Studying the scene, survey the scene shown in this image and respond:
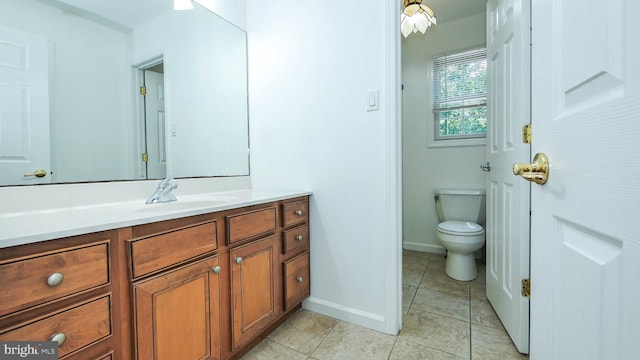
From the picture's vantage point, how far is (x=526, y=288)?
126 centimetres

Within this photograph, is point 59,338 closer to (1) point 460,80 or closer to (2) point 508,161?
(2) point 508,161

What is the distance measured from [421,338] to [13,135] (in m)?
2.04

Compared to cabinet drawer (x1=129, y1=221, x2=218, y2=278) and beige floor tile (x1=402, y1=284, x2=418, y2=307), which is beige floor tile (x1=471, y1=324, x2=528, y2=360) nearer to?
beige floor tile (x1=402, y1=284, x2=418, y2=307)

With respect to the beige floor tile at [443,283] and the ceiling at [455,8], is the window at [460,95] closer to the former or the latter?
the ceiling at [455,8]

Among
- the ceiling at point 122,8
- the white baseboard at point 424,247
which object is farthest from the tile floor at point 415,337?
the ceiling at point 122,8

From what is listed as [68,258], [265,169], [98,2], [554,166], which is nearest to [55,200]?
[68,258]

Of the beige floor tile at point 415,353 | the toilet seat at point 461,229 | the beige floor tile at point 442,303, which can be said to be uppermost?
the toilet seat at point 461,229

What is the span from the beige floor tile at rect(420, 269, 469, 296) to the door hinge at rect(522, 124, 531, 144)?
3.98 feet

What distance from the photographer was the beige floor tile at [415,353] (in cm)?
130

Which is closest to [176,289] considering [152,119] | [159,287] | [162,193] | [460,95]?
[159,287]

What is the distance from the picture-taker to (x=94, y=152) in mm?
1229

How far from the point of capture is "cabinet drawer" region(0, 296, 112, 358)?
25.8 inches

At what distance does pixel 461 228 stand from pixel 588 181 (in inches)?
75.9

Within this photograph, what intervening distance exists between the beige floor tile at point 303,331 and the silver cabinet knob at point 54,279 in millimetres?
1073
